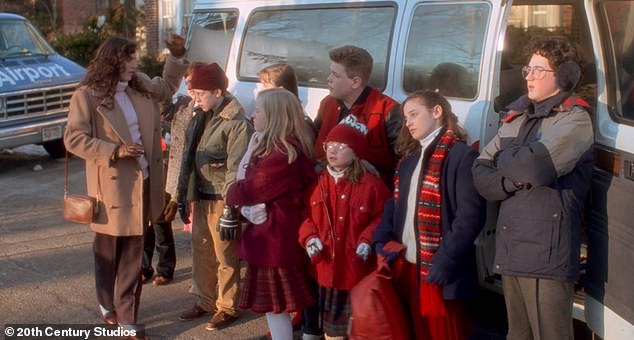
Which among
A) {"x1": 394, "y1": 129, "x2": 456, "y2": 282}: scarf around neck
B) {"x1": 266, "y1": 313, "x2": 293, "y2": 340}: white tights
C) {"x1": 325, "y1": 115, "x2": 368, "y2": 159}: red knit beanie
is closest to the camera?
{"x1": 394, "y1": 129, "x2": 456, "y2": 282}: scarf around neck

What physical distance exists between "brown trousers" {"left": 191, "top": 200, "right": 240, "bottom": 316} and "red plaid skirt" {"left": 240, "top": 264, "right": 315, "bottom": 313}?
2.13ft

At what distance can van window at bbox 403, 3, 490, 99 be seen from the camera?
4609 mm

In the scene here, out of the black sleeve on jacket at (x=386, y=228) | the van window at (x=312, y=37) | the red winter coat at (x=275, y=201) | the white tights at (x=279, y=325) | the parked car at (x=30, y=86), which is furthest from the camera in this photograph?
the parked car at (x=30, y=86)

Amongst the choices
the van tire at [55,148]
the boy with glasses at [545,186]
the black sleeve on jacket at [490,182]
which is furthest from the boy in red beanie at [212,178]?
the van tire at [55,148]

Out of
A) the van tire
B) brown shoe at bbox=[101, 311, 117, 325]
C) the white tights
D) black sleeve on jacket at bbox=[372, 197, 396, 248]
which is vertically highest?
black sleeve on jacket at bbox=[372, 197, 396, 248]

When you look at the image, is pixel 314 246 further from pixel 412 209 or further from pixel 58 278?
pixel 58 278

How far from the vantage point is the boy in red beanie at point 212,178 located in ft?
15.8

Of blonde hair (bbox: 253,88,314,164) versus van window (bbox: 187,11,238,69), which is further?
van window (bbox: 187,11,238,69)

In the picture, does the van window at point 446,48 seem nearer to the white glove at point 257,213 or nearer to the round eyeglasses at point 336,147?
the round eyeglasses at point 336,147

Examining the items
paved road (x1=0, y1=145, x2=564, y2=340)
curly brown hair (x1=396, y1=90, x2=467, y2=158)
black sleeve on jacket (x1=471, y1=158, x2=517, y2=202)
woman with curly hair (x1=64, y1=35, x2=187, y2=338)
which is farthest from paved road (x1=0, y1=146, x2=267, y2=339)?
black sleeve on jacket (x1=471, y1=158, x2=517, y2=202)

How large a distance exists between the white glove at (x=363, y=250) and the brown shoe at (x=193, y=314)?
5.45 ft

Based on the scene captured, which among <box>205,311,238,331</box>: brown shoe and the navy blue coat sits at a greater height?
the navy blue coat

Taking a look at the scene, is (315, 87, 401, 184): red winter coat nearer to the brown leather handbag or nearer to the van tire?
the brown leather handbag

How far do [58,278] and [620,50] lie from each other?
4371 millimetres
